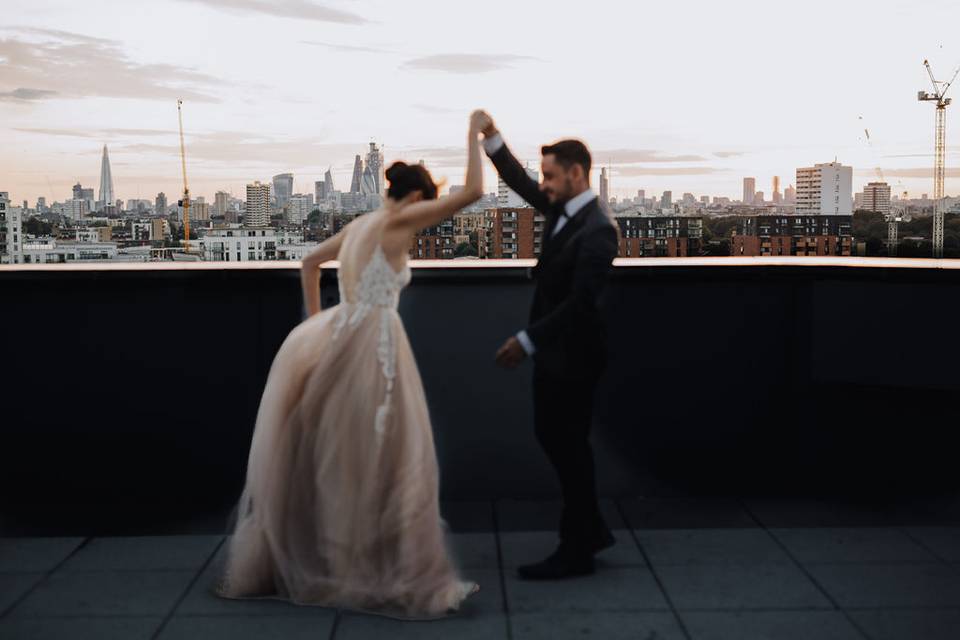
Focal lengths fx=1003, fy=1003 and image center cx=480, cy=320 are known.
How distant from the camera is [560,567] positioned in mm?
4062

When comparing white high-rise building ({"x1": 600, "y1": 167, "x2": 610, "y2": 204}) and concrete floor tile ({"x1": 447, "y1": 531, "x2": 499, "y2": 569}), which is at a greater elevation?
white high-rise building ({"x1": 600, "y1": 167, "x2": 610, "y2": 204})

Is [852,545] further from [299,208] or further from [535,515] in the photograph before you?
[299,208]

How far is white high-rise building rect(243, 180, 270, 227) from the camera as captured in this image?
804cm

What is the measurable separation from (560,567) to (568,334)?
962 millimetres

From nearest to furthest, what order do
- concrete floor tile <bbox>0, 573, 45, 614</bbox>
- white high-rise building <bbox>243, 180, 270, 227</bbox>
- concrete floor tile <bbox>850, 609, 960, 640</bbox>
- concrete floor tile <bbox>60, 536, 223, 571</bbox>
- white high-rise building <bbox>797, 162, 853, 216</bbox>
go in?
concrete floor tile <bbox>850, 609, 960, 640</bbox>, concrete floor tile <bbox>0, 573, 45, 614</bbox>, concrete floor tile <bbox>60, 536, 223, 571</bbox>, white high-rise building <bbox>243, 180, 270, 227</bbox>, white high-rise building <bbox>797, 162, 853, 216</bbox>

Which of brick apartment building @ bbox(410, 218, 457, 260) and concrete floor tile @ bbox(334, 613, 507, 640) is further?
brick apartment building @ bbox(410, 218, 457, 260)

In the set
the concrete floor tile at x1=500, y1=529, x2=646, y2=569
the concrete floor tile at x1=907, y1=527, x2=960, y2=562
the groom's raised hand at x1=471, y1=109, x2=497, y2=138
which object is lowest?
the concrete floor tile at x1=907, y1=527, x2=960, y2=562

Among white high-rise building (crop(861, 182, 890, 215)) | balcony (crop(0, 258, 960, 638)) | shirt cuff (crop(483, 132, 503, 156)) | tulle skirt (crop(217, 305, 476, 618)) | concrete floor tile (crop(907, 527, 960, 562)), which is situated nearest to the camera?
tulle skirt (crop(217, 305, 476, 618))

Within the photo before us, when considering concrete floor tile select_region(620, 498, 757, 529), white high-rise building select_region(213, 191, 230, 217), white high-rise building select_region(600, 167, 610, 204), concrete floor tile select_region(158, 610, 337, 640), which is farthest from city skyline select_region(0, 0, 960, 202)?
concrete floor tile select_region(158, 610, 337, 640)

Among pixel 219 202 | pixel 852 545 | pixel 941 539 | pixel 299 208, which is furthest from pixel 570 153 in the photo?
pixel 219 202

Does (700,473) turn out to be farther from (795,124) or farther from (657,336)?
(795,124)

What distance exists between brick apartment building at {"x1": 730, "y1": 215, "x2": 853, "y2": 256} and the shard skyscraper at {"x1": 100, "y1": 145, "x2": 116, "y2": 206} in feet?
17.8

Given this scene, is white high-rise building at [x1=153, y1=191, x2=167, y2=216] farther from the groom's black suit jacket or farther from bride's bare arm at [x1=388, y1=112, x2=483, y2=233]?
bride's bare arm at [x1=388, y1=112, x2=483, y2=233]

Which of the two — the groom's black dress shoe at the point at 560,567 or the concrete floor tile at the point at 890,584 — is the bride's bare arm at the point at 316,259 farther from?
the concrete floor tile at the point at 890,584
